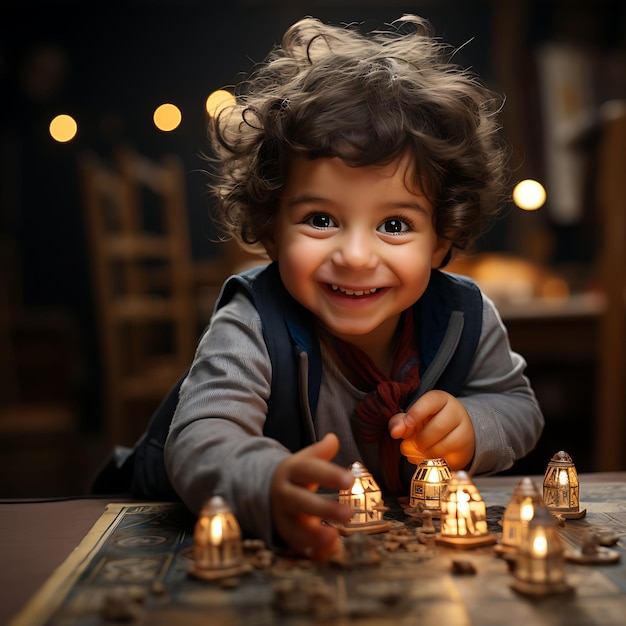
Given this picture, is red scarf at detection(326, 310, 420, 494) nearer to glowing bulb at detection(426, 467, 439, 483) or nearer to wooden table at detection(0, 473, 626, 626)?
glowing bulb at detection(426, 467, 439, 483)

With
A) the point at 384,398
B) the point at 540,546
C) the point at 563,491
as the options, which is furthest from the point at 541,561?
the point at 384,398

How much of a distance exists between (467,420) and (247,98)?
1.58 ft

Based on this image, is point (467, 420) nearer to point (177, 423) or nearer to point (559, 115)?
point (177, 423)

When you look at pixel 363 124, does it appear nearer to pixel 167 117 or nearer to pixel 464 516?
pixel 464 516

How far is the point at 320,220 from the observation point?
36.8 inches

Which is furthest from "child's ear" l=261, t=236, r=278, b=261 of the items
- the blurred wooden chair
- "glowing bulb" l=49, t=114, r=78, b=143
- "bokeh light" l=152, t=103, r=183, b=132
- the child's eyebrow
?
"glowing bulb" l=49, t=114, r=78, b=143

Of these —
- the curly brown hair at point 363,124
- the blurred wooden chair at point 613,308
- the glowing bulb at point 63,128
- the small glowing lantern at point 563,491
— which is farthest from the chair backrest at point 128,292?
the small glowing lantern at point 563,491

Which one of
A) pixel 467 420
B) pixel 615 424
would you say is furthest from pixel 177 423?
pixel 615 424

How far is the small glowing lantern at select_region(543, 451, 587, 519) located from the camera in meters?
0.88

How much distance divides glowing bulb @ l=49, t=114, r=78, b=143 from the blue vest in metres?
4.52

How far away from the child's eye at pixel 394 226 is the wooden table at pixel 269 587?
0.36 meters

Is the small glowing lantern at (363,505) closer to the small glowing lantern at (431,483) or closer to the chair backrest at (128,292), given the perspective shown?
the small glowing lantern at (431,483)

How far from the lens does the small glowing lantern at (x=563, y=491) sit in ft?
2.90

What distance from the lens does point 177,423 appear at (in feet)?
2.86
